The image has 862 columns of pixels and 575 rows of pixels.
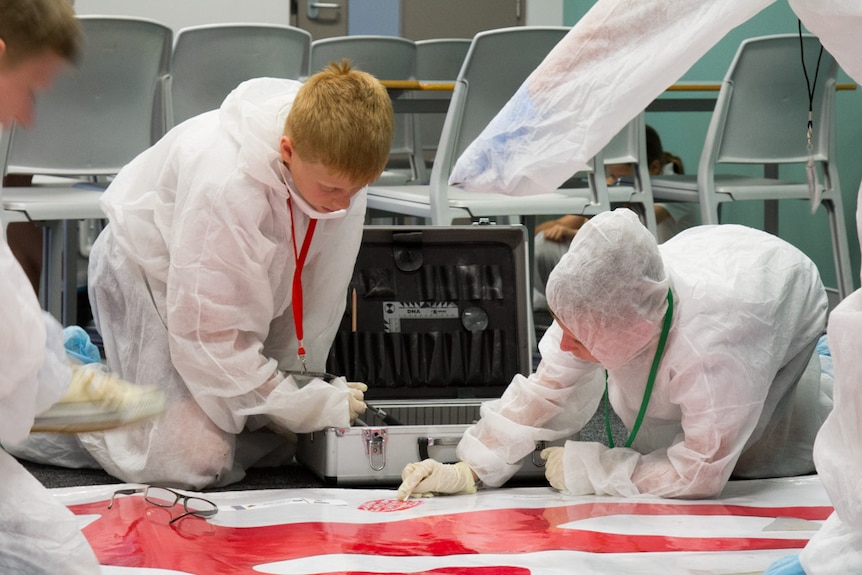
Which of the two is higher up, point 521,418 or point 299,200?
point 299,200

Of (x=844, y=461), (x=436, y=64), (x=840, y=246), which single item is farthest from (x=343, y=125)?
(x=436, y=64)

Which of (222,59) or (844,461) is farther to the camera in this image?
(222,59)

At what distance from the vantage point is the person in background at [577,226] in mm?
3936

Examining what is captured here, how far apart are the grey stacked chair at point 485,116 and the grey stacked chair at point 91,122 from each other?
2.58ft

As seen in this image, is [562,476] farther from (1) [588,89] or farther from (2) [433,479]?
(1) [588,89]

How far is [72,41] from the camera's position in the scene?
51.6 inches

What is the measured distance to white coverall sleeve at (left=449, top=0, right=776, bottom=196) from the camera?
4.98ft

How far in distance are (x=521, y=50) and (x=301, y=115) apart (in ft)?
4.38

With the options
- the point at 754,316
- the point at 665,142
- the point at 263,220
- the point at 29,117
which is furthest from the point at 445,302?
the point at 665,142

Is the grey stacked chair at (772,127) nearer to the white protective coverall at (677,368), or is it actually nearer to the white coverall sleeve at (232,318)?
the white protective coverall at (677,368)

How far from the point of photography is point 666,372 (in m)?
2.04

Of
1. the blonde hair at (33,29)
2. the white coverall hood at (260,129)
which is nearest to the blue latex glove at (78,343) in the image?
the white coverall hood at (260,129)

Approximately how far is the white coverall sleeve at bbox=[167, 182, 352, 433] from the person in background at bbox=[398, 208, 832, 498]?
0.26 meters

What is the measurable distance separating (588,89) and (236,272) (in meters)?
0.82
